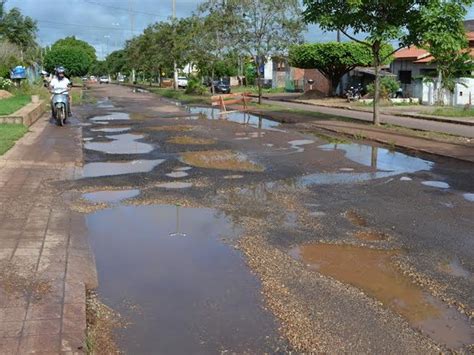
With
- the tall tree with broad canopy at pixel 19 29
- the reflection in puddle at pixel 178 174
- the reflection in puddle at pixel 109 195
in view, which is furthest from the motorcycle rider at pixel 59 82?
the tall tree with broad canopy at pixel 19 29

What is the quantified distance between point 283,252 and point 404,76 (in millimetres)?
38226

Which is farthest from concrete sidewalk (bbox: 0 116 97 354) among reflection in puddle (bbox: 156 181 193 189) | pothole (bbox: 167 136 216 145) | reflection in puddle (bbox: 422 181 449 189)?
reflection in puddle (bbox: 422 181 449 189)

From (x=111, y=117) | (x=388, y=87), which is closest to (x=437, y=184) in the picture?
(x=111, y=117)

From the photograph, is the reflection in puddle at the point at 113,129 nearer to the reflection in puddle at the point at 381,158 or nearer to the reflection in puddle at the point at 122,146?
the reflection in puddle at the point at 122,146

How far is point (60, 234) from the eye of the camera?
20.7ft

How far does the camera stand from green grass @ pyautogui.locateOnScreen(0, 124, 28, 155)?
12.4 meters

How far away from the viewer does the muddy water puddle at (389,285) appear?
4266 mm

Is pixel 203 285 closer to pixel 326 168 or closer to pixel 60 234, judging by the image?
pixel 60 234

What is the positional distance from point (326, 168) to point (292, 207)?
11.0 ft

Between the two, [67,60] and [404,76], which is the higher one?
[67,60]

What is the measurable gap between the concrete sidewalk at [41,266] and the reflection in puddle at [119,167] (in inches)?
14.8

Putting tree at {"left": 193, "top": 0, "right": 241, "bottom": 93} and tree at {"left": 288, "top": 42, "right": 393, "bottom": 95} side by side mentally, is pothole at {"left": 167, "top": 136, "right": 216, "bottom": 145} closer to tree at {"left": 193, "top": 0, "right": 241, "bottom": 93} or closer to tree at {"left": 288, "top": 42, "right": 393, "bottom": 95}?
tree at {"left": 193, "top": 0, "right": 241, "bottom": 93}

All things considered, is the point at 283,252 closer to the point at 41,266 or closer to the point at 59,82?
the point at 41,266

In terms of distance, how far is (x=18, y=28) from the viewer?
55094 millimetres
